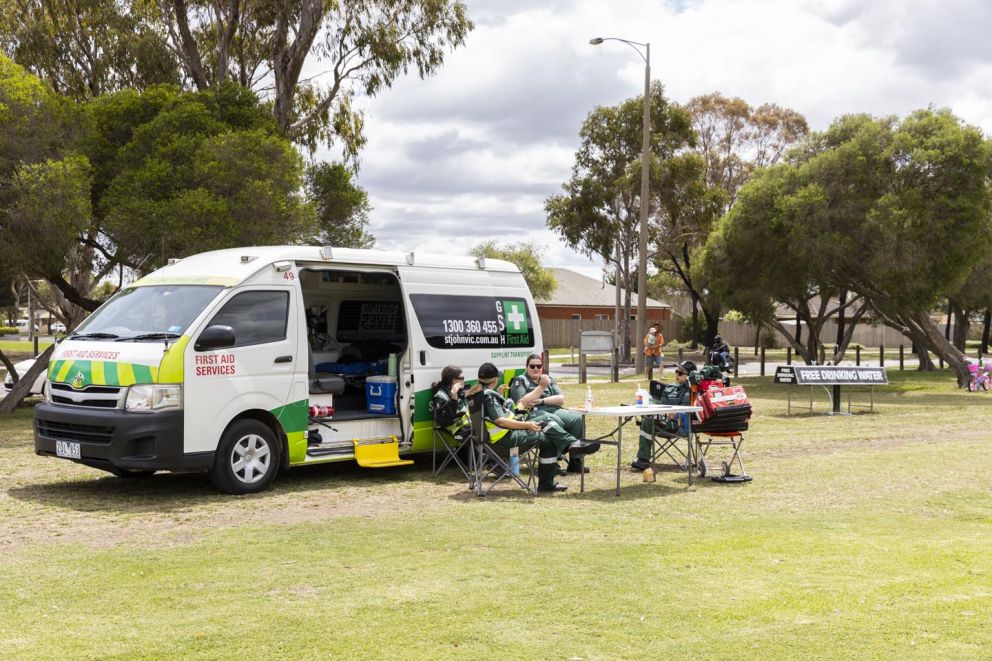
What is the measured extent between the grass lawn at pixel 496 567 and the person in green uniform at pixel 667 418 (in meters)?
0.32

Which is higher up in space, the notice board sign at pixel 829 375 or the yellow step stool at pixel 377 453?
the notice board sign at pixel 829 375

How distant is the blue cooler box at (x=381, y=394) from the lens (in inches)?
454

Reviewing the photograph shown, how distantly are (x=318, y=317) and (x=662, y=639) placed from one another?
27.8ft

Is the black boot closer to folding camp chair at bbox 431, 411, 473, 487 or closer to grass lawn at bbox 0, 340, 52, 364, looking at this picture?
folding camp chair at bbox 431, 411, 473, 487

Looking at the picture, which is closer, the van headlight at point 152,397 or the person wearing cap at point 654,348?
the van headlight at point 152,397

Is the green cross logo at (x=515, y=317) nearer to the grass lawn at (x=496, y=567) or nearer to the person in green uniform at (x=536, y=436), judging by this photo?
the grass lawn at (x=496, y=567)

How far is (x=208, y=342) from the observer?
9.48m

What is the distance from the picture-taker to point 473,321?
12.2 m

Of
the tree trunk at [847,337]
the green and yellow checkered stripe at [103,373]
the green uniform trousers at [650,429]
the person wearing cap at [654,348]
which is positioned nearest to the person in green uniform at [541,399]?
the green uniform trousers at [650,429]

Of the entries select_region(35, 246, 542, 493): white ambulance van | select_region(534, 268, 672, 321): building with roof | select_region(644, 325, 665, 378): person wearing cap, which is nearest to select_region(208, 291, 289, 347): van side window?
select_region(35, 246, 542, 493): white ambulance van

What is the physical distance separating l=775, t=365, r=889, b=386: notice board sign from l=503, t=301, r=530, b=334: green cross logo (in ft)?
23.4

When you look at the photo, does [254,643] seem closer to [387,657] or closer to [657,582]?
[387,657]

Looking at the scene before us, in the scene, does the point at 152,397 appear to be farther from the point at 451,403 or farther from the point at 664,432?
the point at 664,432

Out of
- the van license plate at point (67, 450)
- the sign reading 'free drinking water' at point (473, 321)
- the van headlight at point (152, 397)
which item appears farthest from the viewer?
the sign reading 'free drinking water' at point (473, 321)
